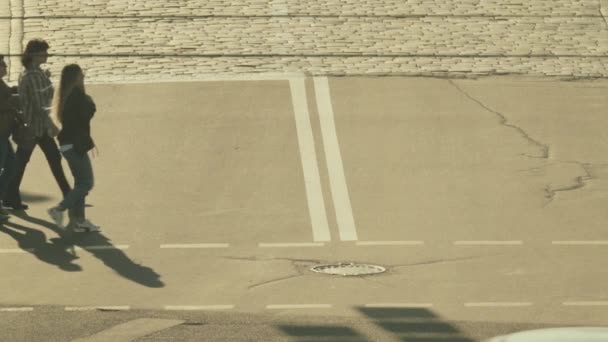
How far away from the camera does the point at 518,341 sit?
23.2 ft

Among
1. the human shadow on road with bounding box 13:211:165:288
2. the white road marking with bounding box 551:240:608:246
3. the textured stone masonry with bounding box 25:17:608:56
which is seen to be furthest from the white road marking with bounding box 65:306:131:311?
the textured stone masonry with bounding box 25:17:608:56

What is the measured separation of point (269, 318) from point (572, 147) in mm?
7527

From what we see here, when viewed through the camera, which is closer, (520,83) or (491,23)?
(520,83)

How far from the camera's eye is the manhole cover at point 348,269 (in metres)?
14.0

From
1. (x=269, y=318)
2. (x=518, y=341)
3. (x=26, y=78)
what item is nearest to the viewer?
(x=518, y=341)

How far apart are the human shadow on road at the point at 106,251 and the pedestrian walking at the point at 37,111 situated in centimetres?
50

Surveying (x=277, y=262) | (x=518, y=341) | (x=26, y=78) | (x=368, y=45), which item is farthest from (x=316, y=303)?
(x=368, y=45)

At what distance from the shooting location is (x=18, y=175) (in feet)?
52.6

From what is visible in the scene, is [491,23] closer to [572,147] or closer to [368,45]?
[368,45]

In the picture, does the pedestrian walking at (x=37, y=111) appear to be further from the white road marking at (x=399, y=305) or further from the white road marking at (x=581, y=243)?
the white road marking at (x=581, y=243)

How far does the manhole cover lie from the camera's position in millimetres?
14008

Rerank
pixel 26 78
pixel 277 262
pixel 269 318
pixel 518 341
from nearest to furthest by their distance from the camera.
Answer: pixel 518 341 < pixel 269 318 < pixel 277 262 < pixel 26 78

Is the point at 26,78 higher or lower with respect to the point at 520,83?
higher

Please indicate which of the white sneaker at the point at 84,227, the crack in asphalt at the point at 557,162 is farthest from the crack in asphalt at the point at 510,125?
the white sneaker at the point at 84,227
